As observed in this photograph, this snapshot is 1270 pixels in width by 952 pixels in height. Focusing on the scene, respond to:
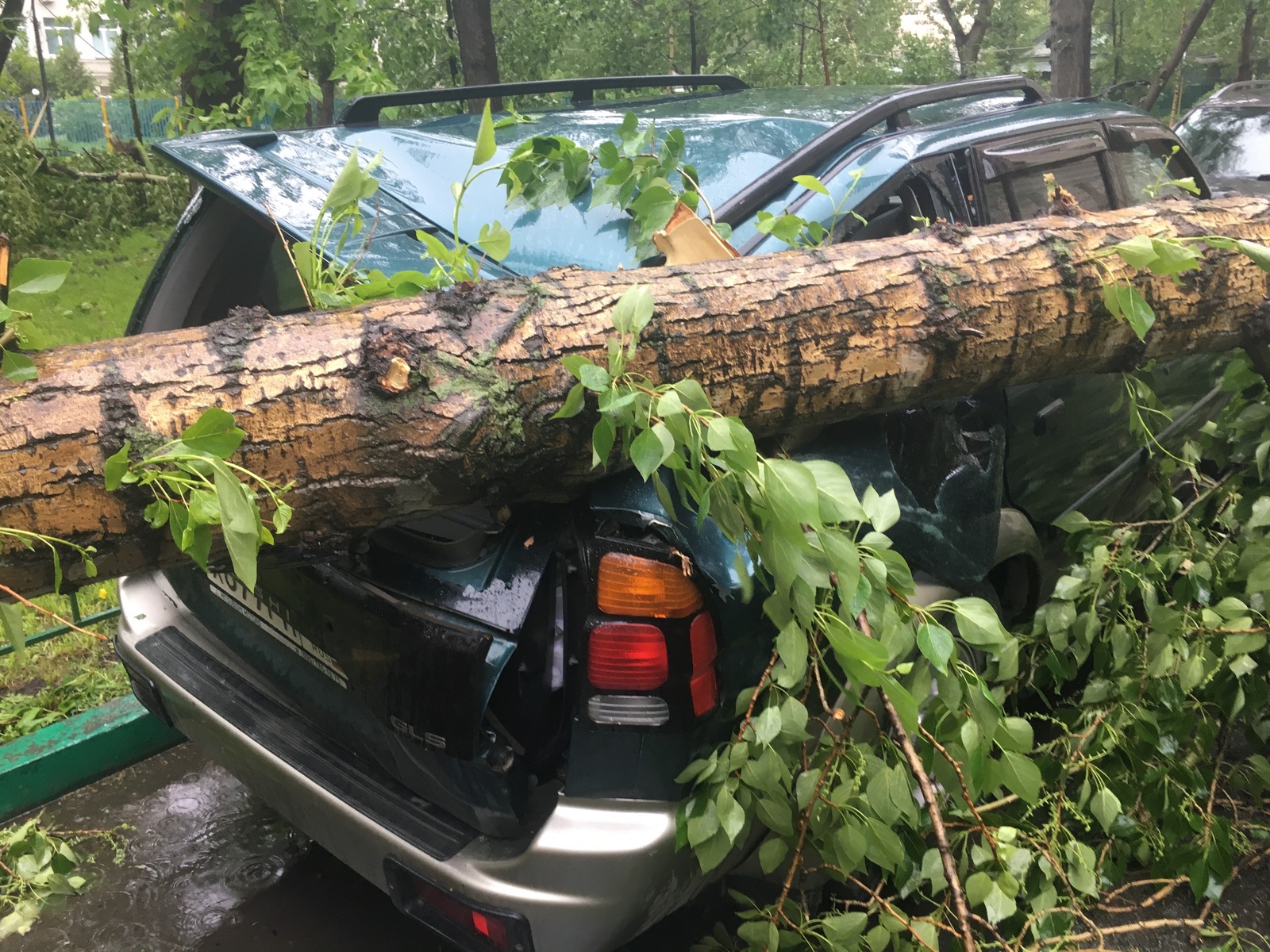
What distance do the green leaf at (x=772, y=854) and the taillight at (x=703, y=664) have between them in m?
0.29

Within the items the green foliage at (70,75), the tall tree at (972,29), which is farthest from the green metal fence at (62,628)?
the green foliage at (70,75)

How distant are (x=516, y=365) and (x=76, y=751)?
90.1 inches

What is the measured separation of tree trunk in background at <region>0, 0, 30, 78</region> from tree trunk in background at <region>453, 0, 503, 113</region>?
11.4 ft

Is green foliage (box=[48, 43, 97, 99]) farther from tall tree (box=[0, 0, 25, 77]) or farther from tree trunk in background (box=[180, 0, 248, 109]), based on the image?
tree trunk in background (box=[180, 0, 248, 109])

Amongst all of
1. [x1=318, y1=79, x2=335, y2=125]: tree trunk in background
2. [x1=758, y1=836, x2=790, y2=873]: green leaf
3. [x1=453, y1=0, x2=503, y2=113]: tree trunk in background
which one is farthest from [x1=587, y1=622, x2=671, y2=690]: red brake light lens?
[x1=453, y1=0, x2=503, y2=113]: tree trunk in background

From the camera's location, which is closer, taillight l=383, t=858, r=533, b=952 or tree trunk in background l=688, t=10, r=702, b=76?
taillight l=383, t=858, r=533, b=952

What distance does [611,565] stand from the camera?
5.71ft

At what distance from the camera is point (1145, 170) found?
3.43m

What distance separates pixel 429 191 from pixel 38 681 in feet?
7.99

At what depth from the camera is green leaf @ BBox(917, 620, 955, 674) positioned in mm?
1513

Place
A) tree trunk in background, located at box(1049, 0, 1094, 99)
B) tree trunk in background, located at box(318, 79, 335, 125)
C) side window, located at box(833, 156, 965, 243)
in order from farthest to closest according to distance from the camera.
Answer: tree trunk in background, located at box(1049, 0, 1094, 99), tree trunk in background, located at box(318, 79, 335, 125), side window, located at box(833, 156, 965, 243)

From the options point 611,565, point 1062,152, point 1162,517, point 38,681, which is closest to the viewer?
point 611,565

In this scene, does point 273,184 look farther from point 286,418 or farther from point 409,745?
point 409,745

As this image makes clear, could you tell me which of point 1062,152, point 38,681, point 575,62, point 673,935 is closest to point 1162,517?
point 1062,152
